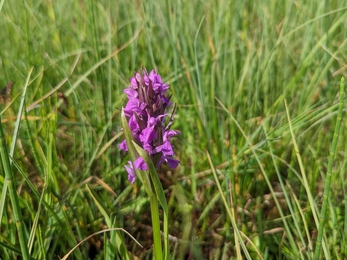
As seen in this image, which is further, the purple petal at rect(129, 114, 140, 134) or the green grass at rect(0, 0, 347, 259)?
the green grass at rect(0, 0, 347, 259)

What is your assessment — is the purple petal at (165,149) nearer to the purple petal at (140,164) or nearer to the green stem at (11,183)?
the purple petal at (140,164)

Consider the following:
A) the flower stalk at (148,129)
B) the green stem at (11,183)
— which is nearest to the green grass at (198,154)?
the green stem at (11,183)

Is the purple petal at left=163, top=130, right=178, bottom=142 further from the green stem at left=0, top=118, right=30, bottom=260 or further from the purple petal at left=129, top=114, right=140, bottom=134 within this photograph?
the green stem at left=0, top=118, right=30, bottom=260

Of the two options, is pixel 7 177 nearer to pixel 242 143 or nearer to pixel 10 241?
pixel 10 241

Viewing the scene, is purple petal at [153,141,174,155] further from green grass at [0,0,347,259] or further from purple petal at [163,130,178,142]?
green grass at [0,0,347,259]

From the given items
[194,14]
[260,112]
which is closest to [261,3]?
[194,14]

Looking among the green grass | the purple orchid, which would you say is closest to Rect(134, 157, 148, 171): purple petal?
the purple orchid

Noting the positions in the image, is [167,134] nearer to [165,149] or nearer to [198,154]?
[165,149]

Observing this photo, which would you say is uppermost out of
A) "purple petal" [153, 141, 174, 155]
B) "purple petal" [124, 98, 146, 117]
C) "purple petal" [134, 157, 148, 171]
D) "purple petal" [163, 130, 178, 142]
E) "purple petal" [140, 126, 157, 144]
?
"purple petal" [124, 98, 146, 117]

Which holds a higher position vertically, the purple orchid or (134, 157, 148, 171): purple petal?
the purple orchid
